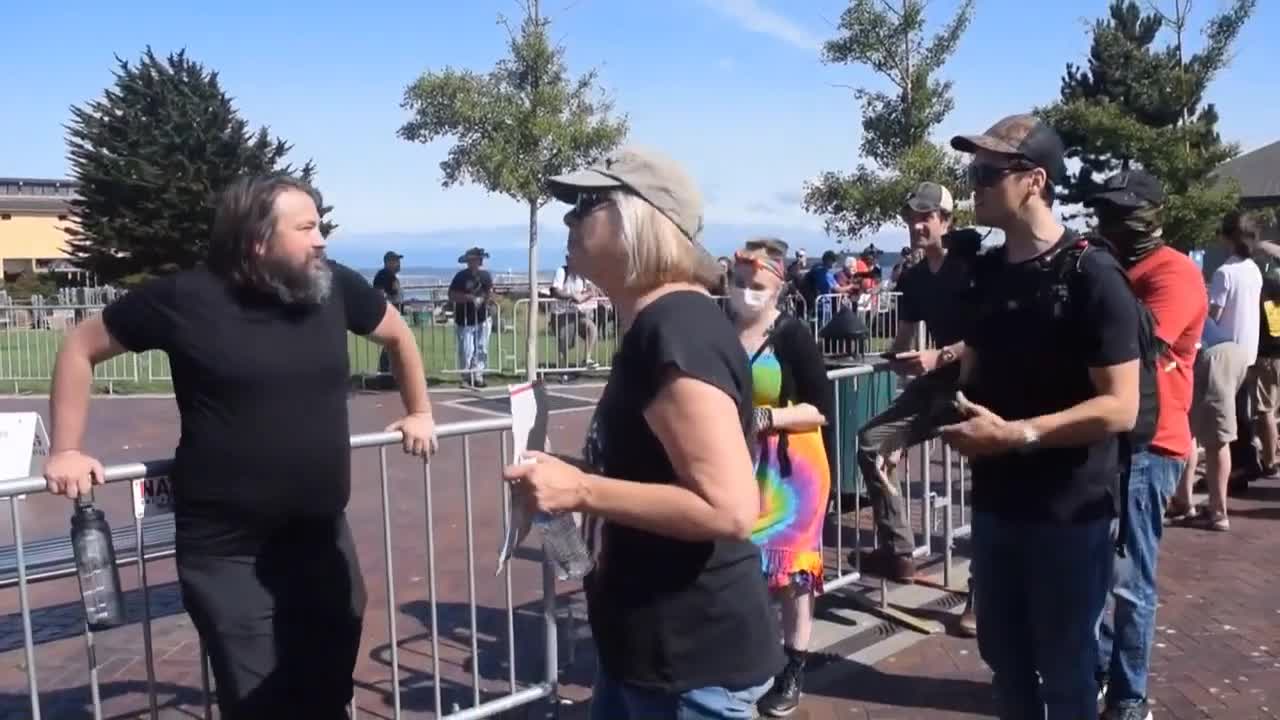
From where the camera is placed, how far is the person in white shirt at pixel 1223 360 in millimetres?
7504

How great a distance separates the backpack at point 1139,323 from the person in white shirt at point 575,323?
12.7m

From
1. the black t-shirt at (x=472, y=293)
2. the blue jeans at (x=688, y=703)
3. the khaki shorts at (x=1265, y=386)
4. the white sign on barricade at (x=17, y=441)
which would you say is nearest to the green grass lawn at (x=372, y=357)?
the black t-shirt at (x=472, y=293)

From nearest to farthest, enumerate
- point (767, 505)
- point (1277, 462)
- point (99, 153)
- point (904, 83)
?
point (767, 505) < point (1277, 462) < point (904, 83) < point (99, 153)

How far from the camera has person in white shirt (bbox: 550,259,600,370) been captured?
16.2 m

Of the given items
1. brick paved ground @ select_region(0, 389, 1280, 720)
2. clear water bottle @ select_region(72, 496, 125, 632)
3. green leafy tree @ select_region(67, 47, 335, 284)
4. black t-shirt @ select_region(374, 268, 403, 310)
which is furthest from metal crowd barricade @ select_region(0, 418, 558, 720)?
green leafy tree @ select_region(67, 47, 335, 284)

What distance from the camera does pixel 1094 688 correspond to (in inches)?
124

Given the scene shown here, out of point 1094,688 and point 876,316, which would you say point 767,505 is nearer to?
point 1094,688

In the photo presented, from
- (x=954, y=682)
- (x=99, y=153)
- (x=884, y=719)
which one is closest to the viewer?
(x=884, y=719)

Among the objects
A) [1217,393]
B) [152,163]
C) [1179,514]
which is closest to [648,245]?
[1217,393]

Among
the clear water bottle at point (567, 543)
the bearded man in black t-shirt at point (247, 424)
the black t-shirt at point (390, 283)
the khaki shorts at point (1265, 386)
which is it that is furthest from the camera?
the black t-shirt at point (390, 283)

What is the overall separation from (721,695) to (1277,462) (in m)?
8.39

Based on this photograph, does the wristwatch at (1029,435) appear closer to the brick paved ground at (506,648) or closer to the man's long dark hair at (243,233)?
the man's long dark hair at (243,233)

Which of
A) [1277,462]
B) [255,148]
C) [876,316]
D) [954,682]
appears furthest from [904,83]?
[255,148]

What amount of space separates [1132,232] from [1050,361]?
4.66ft
